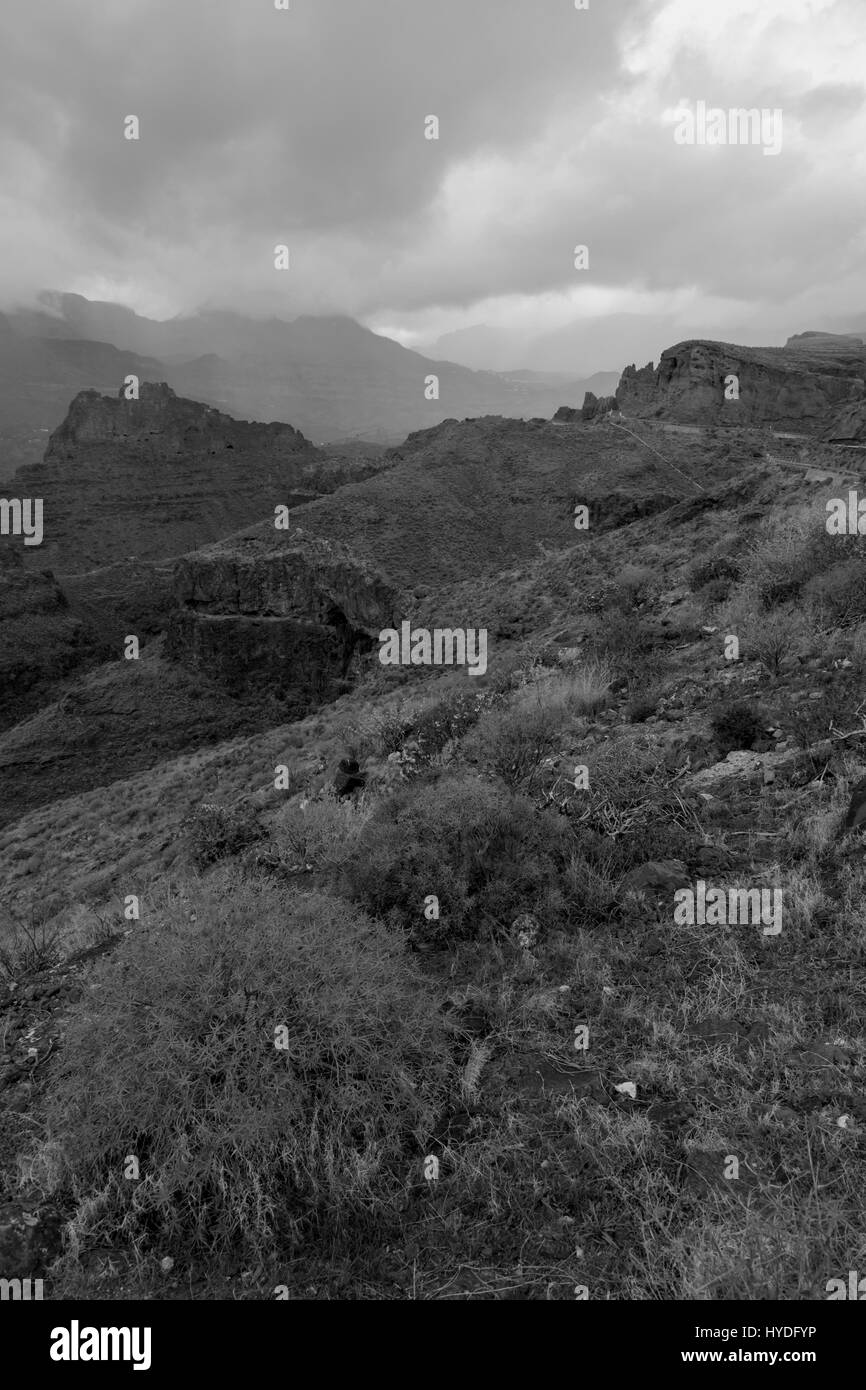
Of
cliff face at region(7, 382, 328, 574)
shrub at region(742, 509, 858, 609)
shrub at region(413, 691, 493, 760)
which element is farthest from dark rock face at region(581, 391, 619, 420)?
shrub at region(413, 691, 493, 760)

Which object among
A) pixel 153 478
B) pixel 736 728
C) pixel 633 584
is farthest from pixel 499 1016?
pixel 153 478

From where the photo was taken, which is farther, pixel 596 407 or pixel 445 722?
pixel 596 407

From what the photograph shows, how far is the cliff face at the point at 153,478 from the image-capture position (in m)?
62.9

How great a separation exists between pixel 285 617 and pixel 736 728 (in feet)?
88.4

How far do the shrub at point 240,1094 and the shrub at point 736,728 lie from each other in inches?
154

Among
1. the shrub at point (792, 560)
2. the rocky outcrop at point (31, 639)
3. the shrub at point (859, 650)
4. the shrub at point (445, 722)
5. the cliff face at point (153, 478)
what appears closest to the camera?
the shrub at point (859, 650)

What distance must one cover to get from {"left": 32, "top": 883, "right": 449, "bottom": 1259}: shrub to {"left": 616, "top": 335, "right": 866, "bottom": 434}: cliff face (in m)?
61.1

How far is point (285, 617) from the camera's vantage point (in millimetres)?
31312

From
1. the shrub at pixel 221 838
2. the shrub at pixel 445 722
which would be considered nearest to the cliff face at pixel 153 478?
the shrub at pixel 445 722

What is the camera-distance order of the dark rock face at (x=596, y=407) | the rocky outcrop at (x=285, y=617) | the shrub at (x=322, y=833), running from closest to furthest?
the shrub at (x=322, y=833) < the rocky outcrop at (x=285, y=617) < the dark rock face at (x=596, y=407)

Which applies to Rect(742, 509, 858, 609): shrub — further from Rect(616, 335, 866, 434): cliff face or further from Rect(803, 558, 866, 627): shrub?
Rect(616, 335, 866, 434): cliff face

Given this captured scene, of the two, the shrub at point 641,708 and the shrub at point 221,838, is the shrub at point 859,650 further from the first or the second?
the shrub at point 221,838

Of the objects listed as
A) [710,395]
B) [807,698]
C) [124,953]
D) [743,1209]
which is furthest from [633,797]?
[710,395]

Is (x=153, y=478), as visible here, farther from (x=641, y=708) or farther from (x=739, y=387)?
(x=641, y=708)
